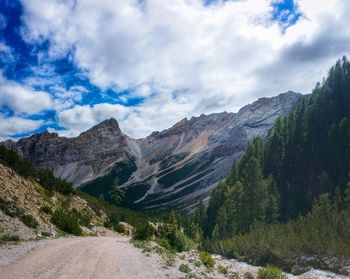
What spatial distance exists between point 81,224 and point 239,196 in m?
42.9

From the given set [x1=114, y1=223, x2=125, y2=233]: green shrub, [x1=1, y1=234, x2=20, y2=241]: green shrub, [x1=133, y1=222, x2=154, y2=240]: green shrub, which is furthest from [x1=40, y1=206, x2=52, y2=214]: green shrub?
[x1=114, y1=223, x2=125, y2=233]: green shrub

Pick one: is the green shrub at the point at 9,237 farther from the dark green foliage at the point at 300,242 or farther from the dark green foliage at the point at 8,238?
the dark green foliage at the point at 300,242

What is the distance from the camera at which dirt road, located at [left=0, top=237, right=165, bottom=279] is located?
50.8 feet

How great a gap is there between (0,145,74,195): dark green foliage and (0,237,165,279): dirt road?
76.7 feet

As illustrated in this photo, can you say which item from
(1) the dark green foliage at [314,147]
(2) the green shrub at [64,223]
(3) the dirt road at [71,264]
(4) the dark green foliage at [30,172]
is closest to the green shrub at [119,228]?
(4) the dark green foliage at [30,172]

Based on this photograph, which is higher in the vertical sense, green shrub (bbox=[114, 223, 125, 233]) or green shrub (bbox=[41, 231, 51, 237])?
green shrub (bbox=[41, 231, 51, 237])

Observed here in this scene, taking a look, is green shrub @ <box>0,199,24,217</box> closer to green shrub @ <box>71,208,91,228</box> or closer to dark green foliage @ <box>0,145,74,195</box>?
dark green foliage @ <box>0,145,74,195</box>

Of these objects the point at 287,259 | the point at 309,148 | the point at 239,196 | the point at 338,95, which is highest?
the point at 338,95

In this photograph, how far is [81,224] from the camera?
4581 cm

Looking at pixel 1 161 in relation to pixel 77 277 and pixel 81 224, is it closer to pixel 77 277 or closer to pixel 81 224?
pixel 81 224

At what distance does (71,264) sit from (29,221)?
17.3 m

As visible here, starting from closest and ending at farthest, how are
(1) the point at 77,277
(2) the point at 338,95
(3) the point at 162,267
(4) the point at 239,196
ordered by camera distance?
(1) the point at 77,277 < (3) the point at 162,267 < (4) the point at 239,196 < (2) the point at 338,95

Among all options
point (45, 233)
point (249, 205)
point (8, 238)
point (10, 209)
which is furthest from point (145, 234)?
point (249, 205)

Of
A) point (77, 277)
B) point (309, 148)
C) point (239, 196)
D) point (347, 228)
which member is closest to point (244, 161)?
point (309, 148)
